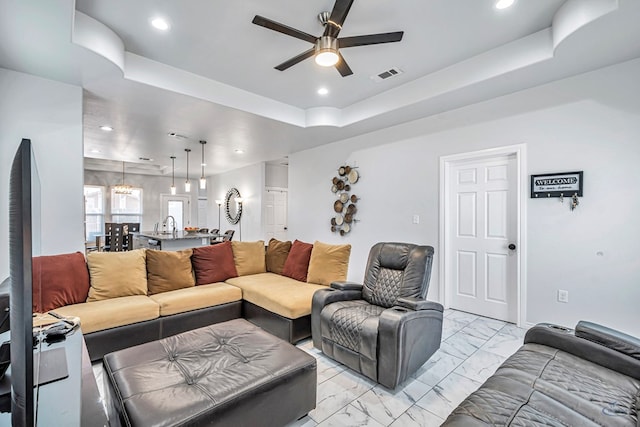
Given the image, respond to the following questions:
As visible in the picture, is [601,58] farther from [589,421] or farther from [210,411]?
[210,411]

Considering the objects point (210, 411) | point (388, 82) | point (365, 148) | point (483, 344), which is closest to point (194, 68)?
point (388, 82)

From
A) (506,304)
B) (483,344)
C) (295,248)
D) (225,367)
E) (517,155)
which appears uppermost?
(517,155)

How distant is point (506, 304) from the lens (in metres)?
3.62

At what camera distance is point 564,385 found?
1396mm

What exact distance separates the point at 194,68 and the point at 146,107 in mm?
976

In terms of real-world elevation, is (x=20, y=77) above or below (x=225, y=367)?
above

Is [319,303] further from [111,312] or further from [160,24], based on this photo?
[160,24]

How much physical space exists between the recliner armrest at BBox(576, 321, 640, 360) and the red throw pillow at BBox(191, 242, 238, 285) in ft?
11.0

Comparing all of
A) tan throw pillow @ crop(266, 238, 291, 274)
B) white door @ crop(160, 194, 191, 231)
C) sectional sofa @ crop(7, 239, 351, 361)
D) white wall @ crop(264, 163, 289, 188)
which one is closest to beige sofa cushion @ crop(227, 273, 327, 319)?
sectional sofa @ crop(7, 239, 351, 361)

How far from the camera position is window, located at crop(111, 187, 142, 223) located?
367 inches

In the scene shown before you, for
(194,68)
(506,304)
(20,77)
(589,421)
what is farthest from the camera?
(506,304)

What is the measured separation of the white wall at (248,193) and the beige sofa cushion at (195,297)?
4515mm

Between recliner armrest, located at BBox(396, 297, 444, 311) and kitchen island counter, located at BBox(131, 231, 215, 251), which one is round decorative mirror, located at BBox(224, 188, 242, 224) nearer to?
kitchen island counter, located at BBox(131, 231, 215, 251)

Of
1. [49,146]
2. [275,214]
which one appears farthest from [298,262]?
[275,214]
